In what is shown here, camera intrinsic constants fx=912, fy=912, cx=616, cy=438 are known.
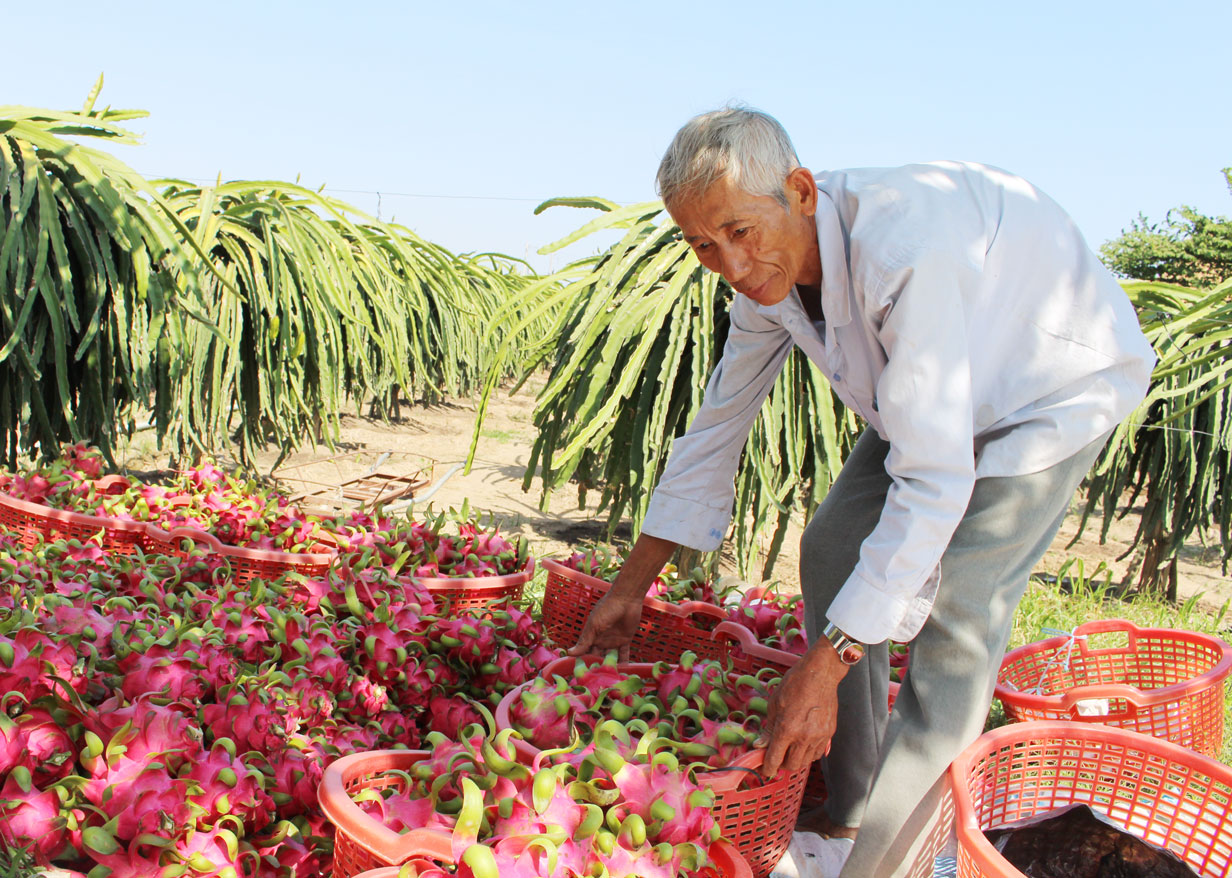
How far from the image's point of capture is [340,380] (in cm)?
502

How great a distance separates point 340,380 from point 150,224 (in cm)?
201

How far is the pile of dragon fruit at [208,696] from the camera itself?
1.06 metres

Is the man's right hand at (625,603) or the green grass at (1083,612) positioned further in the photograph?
the green grass at (1083,612)

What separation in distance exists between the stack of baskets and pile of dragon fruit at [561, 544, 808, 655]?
43cm

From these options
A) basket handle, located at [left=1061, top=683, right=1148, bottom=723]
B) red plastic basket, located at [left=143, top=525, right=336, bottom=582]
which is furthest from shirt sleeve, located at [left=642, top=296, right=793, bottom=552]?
red plastic basket, located at [left=143, top=525, right=336, bottom=582]

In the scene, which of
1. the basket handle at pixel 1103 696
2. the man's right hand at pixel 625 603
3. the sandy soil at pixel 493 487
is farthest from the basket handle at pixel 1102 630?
the sandy soil at pixel 493 487

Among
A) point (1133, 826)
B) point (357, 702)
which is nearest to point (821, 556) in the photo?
point (1133, 826)

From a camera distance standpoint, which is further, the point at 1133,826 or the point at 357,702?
the point at 357,702

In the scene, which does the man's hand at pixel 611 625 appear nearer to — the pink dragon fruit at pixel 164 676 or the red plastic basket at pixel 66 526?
the pink dragon fruit at pixel 164 676

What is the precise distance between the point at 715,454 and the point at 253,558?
1131 mm

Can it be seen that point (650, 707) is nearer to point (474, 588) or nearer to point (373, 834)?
point (373, 834)

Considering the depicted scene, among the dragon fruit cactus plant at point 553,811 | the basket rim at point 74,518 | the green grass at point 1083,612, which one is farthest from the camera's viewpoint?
the green grass at point 1083,612

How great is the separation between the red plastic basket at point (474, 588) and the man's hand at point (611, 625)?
0.30m

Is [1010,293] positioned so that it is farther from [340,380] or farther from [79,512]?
[340,380]
